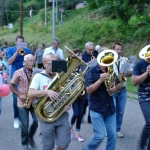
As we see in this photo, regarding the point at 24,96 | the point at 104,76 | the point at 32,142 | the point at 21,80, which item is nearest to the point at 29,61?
the point at 21,80

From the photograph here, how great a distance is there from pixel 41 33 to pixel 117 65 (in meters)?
32.4

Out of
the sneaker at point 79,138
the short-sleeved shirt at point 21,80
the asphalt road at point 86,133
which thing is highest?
the short-sleeved shirt at point 21,80

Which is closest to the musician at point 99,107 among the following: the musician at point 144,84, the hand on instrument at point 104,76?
the hand on instrument at point 104,76

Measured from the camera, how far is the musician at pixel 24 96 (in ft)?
19.5

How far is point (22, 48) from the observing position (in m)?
7.58

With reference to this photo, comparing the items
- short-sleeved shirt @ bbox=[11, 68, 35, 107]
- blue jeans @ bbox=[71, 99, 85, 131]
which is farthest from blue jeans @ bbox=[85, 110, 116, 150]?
blue jeans @ bbox=[71, 99, 85, 131]

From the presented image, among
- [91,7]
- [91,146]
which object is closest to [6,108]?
[91,146]

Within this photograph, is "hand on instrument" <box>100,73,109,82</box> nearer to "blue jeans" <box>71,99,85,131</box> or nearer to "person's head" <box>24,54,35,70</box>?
"person's head" <box>24,54,35,70</box>

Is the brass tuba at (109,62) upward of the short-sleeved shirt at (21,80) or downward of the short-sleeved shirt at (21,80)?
upward

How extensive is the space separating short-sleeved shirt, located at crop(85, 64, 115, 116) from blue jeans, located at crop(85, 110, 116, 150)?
8 cm

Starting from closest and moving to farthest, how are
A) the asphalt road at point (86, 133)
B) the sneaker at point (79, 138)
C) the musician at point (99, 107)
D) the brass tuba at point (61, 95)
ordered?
the brass tuba at point (61, 95)
the musician at point (99, 107)
the asphalt road at point (86, 133)
the sneaker at point (79, 138)

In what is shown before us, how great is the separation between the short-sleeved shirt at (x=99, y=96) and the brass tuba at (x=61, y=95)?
28 cm

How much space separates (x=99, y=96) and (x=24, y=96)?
60.2 inches

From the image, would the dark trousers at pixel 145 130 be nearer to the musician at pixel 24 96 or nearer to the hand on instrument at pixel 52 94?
the hand on instrument at pixel 52 94
